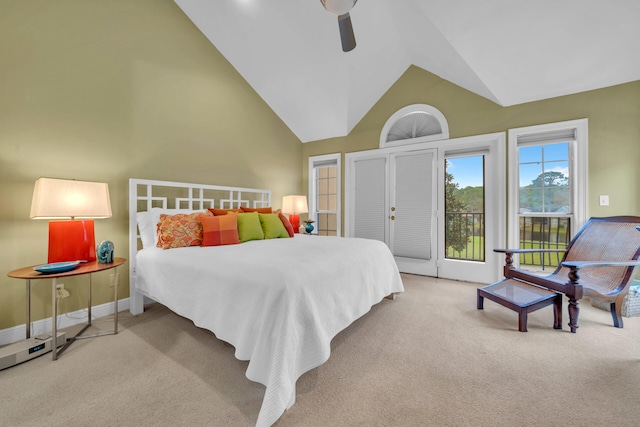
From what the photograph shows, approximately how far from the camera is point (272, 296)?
56.0 inches

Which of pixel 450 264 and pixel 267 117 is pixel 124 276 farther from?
pixel 450 264

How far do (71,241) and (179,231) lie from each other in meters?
0.77

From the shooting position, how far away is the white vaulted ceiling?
250 centimetres

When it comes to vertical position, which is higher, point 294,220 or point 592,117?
point 592,117

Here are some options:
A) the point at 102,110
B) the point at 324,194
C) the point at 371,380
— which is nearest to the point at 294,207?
the point at 324,194

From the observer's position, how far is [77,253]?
2.13m

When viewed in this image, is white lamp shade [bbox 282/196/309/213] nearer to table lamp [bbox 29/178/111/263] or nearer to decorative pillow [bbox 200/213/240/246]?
decorative pillow [bbox 200/213/240/246]

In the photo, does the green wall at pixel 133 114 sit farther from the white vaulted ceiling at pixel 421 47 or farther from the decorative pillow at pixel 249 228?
Result: the decorative pillow at pixel 249 228

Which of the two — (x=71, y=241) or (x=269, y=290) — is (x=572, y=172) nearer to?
(x=269, y=290)

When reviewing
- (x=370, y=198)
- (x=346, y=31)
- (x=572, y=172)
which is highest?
(x=346, y=31)

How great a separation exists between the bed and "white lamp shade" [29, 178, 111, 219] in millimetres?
512

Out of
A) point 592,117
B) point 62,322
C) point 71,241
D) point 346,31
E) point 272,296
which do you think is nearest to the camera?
point 272,296

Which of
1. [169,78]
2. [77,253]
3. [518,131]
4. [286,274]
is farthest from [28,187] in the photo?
[518,131]

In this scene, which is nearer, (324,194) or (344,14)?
(344,14)
